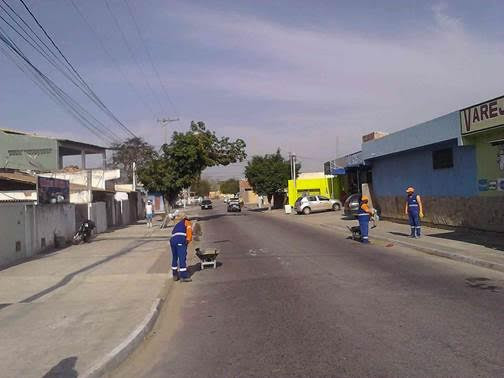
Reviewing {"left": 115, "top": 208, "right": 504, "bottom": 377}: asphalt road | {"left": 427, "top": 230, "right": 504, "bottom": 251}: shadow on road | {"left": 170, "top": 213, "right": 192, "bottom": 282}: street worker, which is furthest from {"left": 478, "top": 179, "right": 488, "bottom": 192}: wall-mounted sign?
{"left": 170, "top": 213, "right": 192, "bottom": 282}: street worker

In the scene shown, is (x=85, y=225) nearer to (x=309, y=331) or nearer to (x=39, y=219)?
(x=39, y=219)

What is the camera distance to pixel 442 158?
76.3 ft

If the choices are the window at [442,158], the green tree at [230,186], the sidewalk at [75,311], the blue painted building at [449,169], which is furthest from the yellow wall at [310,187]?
the green tree at [230,186]

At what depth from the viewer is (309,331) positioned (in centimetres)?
717

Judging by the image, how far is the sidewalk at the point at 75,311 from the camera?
240 inches

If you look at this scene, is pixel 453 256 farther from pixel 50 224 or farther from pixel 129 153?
pixel 129 153

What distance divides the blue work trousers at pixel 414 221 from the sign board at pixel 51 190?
12960 millimetres

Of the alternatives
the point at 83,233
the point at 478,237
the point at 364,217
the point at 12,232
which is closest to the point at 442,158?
the point at 478,237

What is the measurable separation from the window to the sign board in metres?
15.5

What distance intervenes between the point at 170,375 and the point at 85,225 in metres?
19.2

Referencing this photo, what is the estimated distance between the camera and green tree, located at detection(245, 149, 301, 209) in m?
66.2

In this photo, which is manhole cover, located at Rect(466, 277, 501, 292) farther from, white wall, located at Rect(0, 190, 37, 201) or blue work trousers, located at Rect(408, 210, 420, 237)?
white wall, located at Rect(0, 190, 37, 201)

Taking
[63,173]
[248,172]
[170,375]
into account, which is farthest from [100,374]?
[248,172]

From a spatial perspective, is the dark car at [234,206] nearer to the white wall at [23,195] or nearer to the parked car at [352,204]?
the parked car at [352,204]
